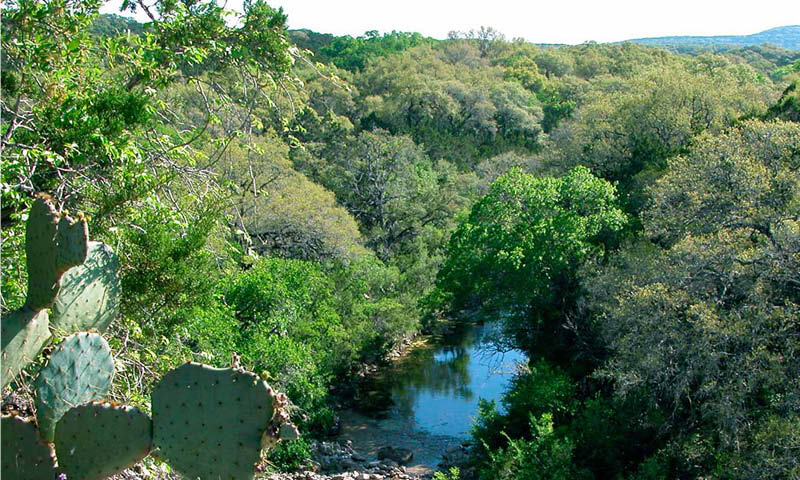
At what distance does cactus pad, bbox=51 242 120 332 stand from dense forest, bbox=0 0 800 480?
0.90 ft

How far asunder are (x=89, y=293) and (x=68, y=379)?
0.56 m

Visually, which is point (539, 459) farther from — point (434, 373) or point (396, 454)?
point (434, 373)

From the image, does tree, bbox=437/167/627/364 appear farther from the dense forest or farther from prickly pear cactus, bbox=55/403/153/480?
prickly pear cactus, bbox=55/403/153/480

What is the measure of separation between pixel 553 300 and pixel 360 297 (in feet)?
18.2

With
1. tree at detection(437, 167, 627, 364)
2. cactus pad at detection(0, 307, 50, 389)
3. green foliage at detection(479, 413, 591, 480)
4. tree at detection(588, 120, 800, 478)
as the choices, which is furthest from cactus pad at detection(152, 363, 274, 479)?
tree at detection(437, 167, 627, 364)

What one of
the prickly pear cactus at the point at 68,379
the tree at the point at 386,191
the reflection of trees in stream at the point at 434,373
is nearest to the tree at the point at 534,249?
the reflection of trees in stream at the point at 434,373

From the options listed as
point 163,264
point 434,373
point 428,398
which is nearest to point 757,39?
point 434,373

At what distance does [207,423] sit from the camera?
10.4 ft

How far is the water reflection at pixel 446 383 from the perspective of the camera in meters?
16.4

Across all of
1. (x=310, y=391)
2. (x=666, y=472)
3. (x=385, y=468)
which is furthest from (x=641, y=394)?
(x=310, y=391)

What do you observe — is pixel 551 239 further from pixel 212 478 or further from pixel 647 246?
pixel 212 478

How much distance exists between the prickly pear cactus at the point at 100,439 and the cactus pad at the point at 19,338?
32 cm

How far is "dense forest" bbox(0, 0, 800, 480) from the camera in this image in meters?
4.73

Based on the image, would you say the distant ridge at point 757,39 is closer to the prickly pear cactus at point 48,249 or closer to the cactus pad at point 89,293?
the cactus pad at point 89,293
